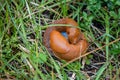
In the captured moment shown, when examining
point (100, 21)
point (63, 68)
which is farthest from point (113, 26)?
point (63, 68)

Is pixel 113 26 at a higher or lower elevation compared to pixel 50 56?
higher

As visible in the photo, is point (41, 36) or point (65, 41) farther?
point (41, 36)

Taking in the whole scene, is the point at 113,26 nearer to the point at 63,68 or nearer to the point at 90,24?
the point at 90,24

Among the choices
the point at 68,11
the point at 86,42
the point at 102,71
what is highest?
the point at 68,11
